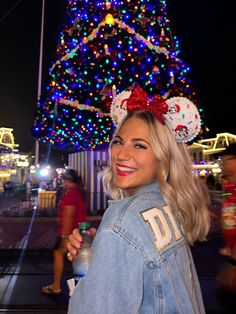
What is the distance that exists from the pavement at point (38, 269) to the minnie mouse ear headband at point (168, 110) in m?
2.08

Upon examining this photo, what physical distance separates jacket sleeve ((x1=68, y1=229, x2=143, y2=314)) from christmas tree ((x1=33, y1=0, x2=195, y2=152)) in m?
11.4

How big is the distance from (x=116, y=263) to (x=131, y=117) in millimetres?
817

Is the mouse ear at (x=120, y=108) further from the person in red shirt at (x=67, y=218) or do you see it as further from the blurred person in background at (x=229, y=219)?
the person in red shirt at (x=67, y=218)

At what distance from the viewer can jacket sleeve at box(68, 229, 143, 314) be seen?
1246mm

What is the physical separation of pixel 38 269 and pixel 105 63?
25.8ft

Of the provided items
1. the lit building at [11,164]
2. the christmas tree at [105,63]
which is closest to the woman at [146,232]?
the christmas tree at [105,63]

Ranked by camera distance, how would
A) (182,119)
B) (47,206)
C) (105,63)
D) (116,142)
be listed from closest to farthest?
(116,142)
(182,119)
(105,63)
(47,206)

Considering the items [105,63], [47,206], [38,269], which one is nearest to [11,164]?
[47,206]

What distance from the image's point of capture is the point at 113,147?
73.4 inches

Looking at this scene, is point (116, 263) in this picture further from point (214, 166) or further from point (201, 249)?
point (214, 166)

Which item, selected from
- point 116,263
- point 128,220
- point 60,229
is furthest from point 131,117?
point 60,229

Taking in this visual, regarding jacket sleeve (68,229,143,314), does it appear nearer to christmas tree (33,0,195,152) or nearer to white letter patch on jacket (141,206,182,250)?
white letter patch on jacket (141,206,182,250)

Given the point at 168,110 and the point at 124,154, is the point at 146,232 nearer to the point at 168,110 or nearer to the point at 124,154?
the point at 124,154

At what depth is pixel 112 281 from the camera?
126 cm
